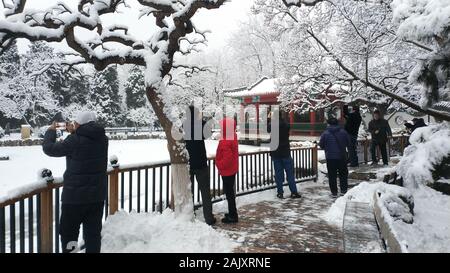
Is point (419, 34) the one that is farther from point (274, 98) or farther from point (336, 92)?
point (274, 98)

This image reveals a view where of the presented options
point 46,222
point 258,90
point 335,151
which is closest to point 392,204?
point 335,151

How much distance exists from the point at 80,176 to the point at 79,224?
0.58 m

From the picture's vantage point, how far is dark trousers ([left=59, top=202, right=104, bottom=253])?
12.3 feet

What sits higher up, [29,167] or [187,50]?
[187,50]

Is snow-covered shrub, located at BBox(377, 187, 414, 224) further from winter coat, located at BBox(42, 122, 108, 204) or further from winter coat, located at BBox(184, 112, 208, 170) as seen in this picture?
winter coat, located at BBox(42, 122, 108, 204)

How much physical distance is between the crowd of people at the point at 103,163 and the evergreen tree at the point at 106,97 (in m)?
40.7

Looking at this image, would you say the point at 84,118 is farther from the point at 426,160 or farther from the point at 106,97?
the point at 106,97

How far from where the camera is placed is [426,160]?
23.7 ft

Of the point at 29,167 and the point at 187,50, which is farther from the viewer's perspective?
the point at 29,167

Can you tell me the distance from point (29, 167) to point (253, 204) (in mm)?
16770

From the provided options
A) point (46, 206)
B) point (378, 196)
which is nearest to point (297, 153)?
point (378, 196)

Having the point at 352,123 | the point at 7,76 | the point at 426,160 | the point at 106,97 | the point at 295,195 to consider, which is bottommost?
the point at 295,195

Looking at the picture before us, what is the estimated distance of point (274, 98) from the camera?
1104 inches
